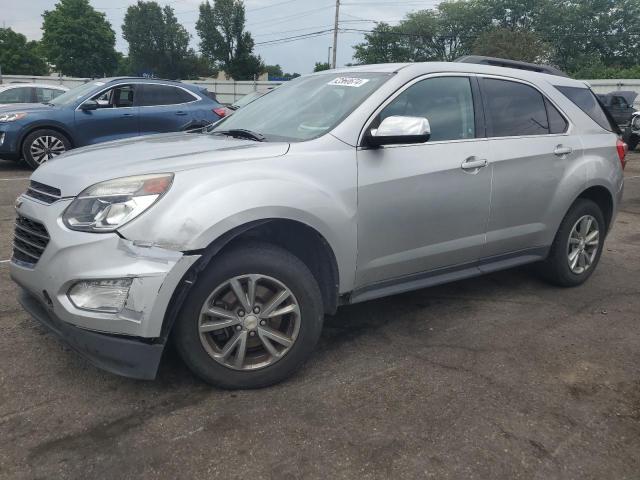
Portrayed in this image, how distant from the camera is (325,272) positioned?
3111 mm

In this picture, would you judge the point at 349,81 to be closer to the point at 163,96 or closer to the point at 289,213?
the point at 289,213

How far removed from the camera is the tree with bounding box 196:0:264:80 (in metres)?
74.3

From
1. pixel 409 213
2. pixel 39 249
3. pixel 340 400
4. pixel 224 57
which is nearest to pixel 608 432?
pixel 340 400

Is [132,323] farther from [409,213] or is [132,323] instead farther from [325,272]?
[409,213]

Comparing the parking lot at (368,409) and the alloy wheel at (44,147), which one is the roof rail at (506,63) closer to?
the parking lot at (368,409)

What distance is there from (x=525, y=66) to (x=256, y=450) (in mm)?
4008

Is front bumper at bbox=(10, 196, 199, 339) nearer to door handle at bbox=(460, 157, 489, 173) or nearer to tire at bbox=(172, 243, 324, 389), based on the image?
tire at bbox=(172, 243, 324, 389)

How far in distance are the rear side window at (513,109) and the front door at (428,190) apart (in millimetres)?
147

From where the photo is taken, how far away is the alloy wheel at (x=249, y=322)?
2.72 metres

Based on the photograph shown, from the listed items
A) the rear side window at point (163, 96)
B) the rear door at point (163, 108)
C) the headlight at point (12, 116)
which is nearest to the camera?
the headlight at point (12, 116)

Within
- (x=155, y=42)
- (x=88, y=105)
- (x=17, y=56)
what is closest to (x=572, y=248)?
(x=88, y=105)

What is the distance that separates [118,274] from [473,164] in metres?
2.24

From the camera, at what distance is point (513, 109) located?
4020mm

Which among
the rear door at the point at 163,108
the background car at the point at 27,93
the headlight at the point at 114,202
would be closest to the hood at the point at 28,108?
the rear door at the point at 163,108
